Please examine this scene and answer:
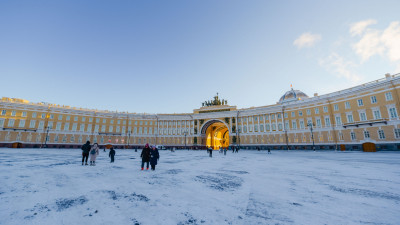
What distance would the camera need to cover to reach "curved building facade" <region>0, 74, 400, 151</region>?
31955mm

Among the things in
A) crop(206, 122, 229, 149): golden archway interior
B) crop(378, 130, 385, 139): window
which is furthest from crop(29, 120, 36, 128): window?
crop(378, 130, 385, 139): window

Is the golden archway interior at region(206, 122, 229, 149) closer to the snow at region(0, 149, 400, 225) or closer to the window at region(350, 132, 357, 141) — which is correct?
the window at region(350, 132, 357, 141)

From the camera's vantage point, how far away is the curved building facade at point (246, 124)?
3195 centimetres

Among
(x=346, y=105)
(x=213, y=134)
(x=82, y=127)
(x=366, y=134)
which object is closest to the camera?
(x=366, y=134)

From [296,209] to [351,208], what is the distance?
1.43 meters

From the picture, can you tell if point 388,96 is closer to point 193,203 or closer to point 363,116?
point 363,116

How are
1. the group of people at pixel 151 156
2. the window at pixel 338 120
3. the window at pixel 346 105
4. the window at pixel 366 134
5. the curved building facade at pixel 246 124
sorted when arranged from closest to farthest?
the group of people at pixel 151 156 < the curved building facade at pixel 246 124 < the window at pixel 366 134 < the window at pixel 346 105 < the window at pixel 338 120

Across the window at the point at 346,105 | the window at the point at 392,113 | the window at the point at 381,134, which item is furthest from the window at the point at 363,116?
the window at the point at 392,113

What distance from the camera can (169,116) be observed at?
212ft

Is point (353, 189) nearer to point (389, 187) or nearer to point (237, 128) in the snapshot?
point (389, 187)

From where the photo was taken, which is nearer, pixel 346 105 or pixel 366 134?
pixel 366 134

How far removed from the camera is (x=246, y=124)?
181 feet

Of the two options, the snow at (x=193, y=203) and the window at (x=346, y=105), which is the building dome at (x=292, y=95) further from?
the snow at (x=193, y=203)

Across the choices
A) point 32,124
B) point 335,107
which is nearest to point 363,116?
point 335,107
